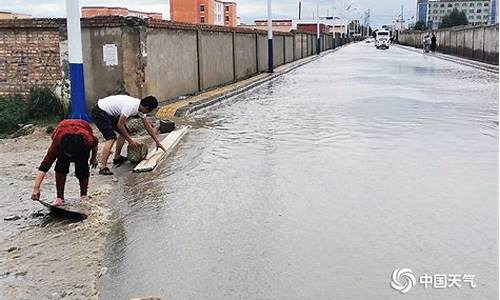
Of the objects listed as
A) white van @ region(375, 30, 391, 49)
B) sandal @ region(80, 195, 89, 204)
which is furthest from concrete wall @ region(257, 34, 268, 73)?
white van @ region(375, 30, 391, 49)

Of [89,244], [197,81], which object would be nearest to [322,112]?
[197,81]

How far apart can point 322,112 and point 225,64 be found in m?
8.56

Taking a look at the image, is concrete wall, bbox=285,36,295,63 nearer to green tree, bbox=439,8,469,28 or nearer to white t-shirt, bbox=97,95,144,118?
white t-shirt, bbox=97,95,144,118

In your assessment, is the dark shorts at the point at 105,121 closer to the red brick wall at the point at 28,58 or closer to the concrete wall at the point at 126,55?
the concrete wall at the point at 126,55

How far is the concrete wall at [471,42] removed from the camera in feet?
113

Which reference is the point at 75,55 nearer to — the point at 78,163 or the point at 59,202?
the point at 78,163

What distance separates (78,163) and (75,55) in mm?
3653

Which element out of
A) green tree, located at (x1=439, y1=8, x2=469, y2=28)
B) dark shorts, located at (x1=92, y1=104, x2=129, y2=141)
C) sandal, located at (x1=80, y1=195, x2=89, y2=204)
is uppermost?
green tree, located at (x1=439, y1=8, x2=469, y2=28)

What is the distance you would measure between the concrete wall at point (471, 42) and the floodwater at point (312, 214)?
24.0 metres

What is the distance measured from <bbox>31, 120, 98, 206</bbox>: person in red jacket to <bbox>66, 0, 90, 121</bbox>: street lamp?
3.26 metres

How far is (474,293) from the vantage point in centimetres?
443

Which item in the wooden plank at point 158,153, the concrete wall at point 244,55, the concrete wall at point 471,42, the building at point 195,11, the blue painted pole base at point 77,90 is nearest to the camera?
the wooden plank at point 158,153

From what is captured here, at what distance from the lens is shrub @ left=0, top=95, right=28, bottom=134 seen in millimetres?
13938

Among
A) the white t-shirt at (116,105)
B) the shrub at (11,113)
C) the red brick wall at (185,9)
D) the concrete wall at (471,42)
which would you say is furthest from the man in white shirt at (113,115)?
the red brick wall at (185,9)
